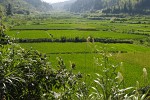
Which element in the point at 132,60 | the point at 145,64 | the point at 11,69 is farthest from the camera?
the point at 132,60

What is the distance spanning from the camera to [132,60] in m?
37.0

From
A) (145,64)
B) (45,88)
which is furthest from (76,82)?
(145,64)

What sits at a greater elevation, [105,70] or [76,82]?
[105,70]

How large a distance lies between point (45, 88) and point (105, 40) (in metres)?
47.0

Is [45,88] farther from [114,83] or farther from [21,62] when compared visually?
[114,83]

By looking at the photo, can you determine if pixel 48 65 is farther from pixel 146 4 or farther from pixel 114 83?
pixel 146 4

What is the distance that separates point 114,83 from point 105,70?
39 centimetres

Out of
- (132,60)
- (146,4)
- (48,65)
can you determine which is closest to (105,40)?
(132,60)

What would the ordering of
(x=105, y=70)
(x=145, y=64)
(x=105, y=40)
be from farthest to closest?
1. (x=105, y=40)
2. (x=145, y=64)
3. (x=105, y=70)

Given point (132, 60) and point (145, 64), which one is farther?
point (132, 60)

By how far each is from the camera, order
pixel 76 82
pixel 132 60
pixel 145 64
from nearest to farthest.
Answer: pixel 76 82, pixel 145 64, pixel 132 60

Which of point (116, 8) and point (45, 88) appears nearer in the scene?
point (45, 88)

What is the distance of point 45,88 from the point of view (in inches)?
273

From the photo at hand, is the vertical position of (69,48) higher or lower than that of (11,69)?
lower
